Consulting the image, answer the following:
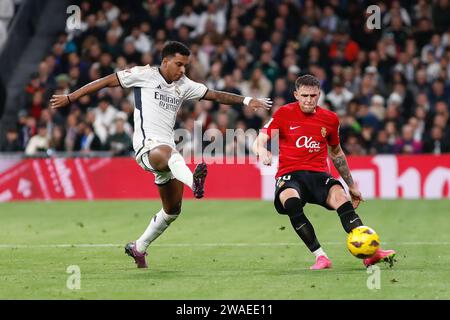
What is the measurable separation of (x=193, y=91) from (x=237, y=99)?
49cm

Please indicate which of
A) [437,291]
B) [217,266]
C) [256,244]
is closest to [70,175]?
[256,244]

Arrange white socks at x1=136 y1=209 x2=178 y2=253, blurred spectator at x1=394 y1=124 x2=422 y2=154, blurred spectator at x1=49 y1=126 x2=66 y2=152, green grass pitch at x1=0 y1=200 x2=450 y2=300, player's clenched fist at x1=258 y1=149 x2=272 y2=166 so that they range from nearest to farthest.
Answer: green grass pitch at x1=0 y1=200 x2=450 y2=300 < player's clenched fist at x1=258 y1=149 x2=272 y2=166 < white socks at x1=136 y1=209 x2=178 y2=253 < blurred spectator at x1=394 y1=124 x2=422 y2=154 < blurred spectator at x1=49 y1=126 x2=66 y2=152

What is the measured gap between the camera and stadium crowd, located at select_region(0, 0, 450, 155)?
80.7ft

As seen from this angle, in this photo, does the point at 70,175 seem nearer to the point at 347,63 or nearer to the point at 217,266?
the point at 347,63

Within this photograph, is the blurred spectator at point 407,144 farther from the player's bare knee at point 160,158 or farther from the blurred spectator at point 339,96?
the player's bare knee at point 160,158

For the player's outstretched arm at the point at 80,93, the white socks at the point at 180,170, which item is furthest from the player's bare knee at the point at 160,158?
the player's outstretched arm at the point at 80,93

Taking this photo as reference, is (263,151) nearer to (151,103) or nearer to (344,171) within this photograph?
(344,171)

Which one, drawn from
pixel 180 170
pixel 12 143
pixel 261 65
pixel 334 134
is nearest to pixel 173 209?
pixel 180 170

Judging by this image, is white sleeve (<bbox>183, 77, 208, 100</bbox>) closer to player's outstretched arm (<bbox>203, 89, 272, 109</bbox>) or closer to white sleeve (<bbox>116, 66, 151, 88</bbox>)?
player's outstretched arm (<bbox>203, 89, 272, 109</bbox>)

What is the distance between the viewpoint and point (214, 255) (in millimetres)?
13172

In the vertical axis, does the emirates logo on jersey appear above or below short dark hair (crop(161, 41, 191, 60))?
below

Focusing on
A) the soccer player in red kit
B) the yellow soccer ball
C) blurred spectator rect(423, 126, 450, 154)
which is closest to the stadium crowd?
blurred spectator rect(423, 126, 450, 154)

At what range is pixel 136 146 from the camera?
11.6 metres
